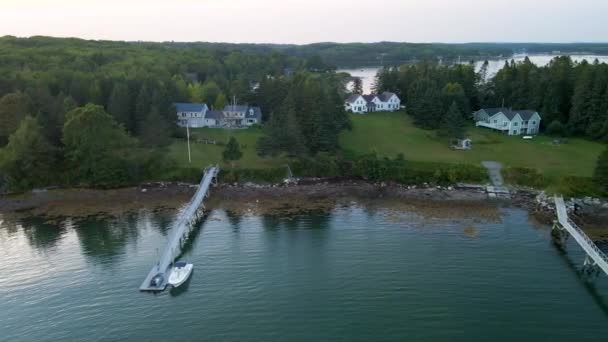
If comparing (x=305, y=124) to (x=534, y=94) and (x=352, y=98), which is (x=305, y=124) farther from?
(x=534, y=94)

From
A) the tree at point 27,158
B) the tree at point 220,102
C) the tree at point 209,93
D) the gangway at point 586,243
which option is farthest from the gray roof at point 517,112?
the tree at point 27,158

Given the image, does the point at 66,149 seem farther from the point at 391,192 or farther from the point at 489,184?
the point at 489,184

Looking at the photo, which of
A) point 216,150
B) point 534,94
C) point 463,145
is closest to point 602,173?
point 463,145

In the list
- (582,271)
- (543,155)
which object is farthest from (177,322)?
(543,155)

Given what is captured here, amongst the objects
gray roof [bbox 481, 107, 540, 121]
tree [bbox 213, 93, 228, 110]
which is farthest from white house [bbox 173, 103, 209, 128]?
gray roof [bbox 481, 107, 540, 121]

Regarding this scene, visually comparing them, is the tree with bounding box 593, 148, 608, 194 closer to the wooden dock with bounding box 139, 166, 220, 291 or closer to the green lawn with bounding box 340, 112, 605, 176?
the green lawn with bounding box 340, 112, 605, 176

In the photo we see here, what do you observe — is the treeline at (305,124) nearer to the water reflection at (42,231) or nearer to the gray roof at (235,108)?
the gray roof at (235,108)

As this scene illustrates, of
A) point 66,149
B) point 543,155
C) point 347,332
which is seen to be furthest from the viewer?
point 543,155
